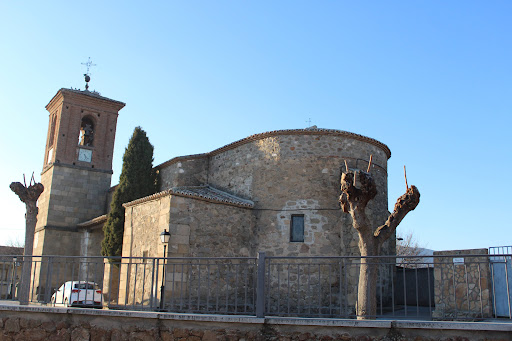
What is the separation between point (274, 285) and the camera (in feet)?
48.2

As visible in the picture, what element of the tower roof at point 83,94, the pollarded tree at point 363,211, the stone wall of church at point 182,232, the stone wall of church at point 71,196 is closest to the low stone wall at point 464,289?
the pollarded tree at point 363,211

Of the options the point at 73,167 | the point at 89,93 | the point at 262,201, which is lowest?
the point at 262,201

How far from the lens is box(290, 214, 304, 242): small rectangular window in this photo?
15.1m

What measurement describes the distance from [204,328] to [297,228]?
8.81 m

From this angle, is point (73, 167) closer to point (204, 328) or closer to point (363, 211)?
point (363, 211)

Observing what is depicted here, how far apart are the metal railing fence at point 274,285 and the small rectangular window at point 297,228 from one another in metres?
0.76

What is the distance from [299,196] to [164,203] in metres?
4.35

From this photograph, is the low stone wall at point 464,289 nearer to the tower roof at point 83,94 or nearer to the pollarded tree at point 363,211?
the pollarded tree at point 363,211

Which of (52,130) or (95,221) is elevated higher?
(52,130)

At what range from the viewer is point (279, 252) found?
49.8 feet

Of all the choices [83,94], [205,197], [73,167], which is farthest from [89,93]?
[205,197]

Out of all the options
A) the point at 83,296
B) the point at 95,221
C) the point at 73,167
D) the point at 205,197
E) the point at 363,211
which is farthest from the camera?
the point at 73,167

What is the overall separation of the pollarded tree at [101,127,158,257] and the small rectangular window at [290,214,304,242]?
24.2 feet

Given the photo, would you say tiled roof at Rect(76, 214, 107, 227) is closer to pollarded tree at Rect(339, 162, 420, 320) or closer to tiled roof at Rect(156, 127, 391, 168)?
tiled roof at Rect(156, 127, 391, 168)
